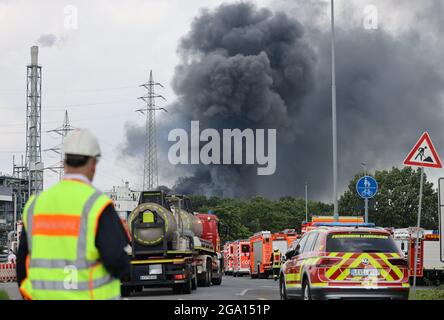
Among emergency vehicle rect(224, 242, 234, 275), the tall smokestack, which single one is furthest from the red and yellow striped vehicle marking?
the tall smokestack

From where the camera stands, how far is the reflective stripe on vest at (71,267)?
481 centimetres

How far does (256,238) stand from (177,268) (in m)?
28.4

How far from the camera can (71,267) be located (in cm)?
483

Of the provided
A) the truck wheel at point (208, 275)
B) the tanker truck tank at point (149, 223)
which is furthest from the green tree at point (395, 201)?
the tanker truck tank at point (149, 223)

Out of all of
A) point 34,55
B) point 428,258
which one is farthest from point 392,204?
point 428,258

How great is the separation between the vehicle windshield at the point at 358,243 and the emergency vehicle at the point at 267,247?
34.3 m

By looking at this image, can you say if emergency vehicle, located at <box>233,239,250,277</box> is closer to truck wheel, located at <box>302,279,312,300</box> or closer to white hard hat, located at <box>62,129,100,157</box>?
truck wheel, located at <box>302,279,312,300</box>

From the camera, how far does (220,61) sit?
123 metres

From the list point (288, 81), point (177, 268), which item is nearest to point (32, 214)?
point (177, 268)

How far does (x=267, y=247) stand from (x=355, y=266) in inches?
1434

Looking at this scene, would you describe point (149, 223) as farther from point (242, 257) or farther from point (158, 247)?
point (242, 257)

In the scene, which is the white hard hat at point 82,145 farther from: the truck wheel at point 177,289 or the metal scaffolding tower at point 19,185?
the metal scaffolding tower at point 19,185

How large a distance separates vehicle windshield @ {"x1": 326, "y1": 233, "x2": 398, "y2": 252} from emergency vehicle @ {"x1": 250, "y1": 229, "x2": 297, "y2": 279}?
112 feet

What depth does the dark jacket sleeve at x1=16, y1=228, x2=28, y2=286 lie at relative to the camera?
509cm
